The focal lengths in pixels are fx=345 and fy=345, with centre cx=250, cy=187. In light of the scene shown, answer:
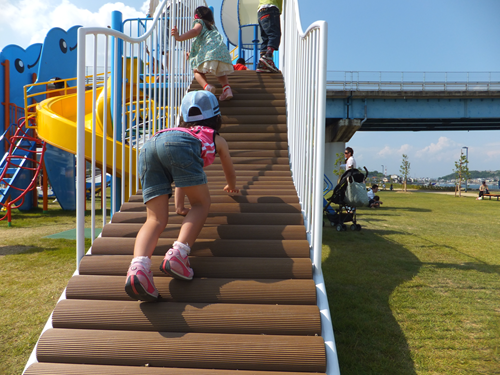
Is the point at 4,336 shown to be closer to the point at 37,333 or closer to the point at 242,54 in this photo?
the point at 37,333

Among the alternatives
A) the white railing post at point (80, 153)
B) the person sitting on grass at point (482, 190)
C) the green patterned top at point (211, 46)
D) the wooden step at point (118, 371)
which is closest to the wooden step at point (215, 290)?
the white railing post at point (80, 153)

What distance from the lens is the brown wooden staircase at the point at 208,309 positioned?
1.83 metres

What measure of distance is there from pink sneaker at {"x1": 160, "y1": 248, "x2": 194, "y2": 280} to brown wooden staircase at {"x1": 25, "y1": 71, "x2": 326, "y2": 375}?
0.33 ft

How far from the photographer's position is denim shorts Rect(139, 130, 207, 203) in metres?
2.29

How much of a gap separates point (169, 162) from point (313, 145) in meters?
1.33

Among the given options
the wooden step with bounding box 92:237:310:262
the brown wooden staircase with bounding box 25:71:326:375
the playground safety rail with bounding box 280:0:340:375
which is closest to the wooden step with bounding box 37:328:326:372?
the brown wooden staircase with bounding box 25:71:326:375

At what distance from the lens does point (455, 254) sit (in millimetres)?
5484

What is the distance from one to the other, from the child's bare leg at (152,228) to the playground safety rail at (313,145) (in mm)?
1067

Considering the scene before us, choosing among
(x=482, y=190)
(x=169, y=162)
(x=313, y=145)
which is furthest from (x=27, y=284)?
(x=482, y=190)

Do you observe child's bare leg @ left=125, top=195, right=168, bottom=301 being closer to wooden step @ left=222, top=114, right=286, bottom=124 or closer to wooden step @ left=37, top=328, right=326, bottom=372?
wooden step @ left=37, top=328, right=326, bottom=372

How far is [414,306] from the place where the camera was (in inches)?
128

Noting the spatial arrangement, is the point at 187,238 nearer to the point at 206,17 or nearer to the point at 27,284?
the point at 27,284

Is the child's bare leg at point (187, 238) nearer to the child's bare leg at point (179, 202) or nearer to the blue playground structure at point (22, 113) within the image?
the child's bare leg at point (179, 202)

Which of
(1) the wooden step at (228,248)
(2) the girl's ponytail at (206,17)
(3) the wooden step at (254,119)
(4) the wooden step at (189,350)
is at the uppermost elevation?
(2) the girl's ponytail at (206,17)
